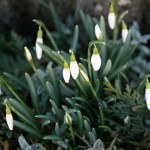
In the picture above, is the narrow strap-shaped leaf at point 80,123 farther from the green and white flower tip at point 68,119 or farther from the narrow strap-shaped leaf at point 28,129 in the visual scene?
the narrow strap-shaped leaf at point 28,129

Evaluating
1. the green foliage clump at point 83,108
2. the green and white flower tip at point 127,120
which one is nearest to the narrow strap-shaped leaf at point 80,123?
the green foliage clump at point 83,108

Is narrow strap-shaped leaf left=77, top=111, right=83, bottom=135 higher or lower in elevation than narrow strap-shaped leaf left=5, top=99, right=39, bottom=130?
lower

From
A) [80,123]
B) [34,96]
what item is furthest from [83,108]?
[34,96]

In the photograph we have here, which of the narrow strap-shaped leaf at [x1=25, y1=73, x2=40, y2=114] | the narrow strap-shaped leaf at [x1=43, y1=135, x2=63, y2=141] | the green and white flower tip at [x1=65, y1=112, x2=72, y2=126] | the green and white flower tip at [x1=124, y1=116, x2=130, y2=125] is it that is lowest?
the narrow strap-shaped leaf at [x1=43, y1=135, x2=63, y2=141]

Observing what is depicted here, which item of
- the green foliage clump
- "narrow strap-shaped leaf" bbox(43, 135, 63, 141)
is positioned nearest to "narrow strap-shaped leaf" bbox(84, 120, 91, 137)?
the green foliage clump

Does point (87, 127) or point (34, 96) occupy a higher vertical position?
point (34, 96)

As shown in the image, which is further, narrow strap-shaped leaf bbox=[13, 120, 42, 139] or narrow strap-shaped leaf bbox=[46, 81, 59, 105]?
narrow strap-shaped leaf bbox=[46, 81, 59, 105]

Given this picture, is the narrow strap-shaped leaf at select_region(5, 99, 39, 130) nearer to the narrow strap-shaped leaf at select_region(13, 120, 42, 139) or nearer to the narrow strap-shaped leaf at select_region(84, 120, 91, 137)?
the narrow strap-shaped leaf at select_region(13, 120, 42, 139)

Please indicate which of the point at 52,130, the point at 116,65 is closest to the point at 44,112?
the point at 52,130

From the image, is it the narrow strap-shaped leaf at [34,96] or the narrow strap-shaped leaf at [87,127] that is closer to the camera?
the narrow strap-shaped leaf at [87,127]

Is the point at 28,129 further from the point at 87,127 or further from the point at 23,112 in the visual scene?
the point at 87,127

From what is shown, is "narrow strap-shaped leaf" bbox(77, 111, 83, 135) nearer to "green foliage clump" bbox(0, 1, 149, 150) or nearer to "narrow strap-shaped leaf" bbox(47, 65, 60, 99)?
Answer: "green foliage clump" bbox(0, 1, 149, 150)

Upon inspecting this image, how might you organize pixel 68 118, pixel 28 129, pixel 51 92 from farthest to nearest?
pixel 51 92, pixel 28 129, pixel 68 118
